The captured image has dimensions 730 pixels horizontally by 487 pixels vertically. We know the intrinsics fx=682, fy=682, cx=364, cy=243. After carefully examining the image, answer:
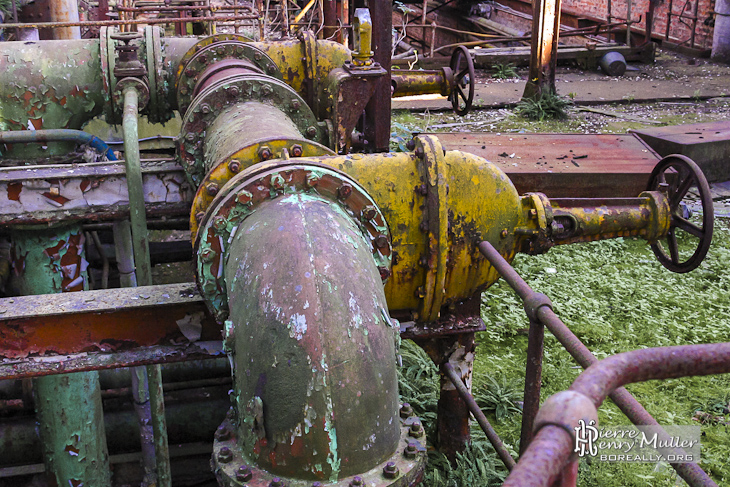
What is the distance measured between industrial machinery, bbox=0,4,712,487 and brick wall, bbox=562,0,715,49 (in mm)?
11358

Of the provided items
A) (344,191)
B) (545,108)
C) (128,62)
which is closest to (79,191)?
(128,62)

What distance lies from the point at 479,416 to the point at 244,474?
1375mm

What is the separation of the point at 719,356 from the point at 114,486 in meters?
3.22

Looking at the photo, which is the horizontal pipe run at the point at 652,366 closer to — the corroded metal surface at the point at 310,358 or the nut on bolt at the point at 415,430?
the corroded metal surface at the point at 310,358

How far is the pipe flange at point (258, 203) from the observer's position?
5.16ft

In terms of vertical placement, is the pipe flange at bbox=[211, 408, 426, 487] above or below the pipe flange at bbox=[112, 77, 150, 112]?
below

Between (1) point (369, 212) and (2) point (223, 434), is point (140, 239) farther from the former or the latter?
(2) point (223, 434)

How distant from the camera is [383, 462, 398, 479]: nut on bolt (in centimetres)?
123

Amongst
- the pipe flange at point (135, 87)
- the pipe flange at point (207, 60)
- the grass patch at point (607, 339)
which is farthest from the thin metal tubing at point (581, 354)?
the pipe flange at point (135, 87)

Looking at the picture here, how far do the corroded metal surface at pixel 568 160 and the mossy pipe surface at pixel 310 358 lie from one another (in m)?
3.61

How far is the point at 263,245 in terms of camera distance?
4.59 ft

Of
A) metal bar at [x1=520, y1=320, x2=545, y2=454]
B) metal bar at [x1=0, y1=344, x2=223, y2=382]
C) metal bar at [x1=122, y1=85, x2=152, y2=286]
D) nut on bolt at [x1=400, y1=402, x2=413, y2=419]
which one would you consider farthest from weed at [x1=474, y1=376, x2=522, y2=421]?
nut on bolt at [x1=400, y1=402, x2=413, y2=419]

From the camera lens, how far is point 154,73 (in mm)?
3572

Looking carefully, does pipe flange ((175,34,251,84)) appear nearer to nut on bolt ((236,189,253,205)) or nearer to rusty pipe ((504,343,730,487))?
nut on bolt ((236,189,253,205))
